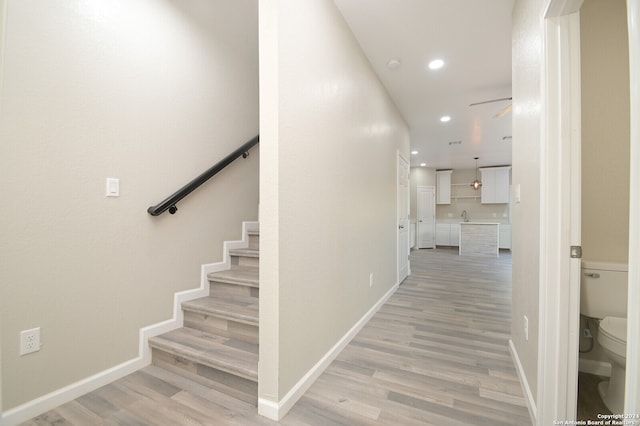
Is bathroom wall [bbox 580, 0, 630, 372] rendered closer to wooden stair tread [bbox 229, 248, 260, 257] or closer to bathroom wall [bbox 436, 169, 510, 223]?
wooden stair tread [bbox 229, 248, 260, 257]

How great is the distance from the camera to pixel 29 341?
141 cm

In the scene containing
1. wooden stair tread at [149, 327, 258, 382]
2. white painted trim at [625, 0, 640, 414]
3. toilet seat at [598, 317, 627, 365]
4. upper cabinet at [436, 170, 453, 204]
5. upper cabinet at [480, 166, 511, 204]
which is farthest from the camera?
upper cabinet at [436, 170, 453, 204]

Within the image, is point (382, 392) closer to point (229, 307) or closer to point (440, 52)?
point (229, 307)

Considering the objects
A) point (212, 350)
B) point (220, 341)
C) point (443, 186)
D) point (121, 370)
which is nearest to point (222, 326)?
point (220, 341)

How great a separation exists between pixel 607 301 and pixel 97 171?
324 cm

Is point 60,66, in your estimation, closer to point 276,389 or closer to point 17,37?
point 17,37

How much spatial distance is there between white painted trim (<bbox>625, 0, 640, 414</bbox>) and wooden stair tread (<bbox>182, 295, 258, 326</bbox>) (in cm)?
169

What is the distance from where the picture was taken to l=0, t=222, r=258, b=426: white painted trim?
1.37 meters

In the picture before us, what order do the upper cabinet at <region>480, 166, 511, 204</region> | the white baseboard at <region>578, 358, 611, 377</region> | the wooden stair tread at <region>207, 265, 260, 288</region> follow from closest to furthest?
the white baseboard at <region>578, 358, 611, 377</region>
the wooden stair tread at <region>207, 265, 260, 288</region>
the upper cabinet at <region>480, 166, 511, 204</region>

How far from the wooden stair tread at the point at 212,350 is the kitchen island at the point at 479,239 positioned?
23.9 ft

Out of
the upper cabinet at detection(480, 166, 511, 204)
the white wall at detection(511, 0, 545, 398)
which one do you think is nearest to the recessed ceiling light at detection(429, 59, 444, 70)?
the white wall at detection(511, 0, 545, 398)

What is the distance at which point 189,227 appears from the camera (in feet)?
7.30

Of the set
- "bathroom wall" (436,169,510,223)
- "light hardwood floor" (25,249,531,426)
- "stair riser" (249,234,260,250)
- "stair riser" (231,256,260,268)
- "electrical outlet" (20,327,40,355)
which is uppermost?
"bathroom wall" (436,169,510,223)

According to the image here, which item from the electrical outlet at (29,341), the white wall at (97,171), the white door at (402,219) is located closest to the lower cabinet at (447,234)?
the white door at (402,219)
